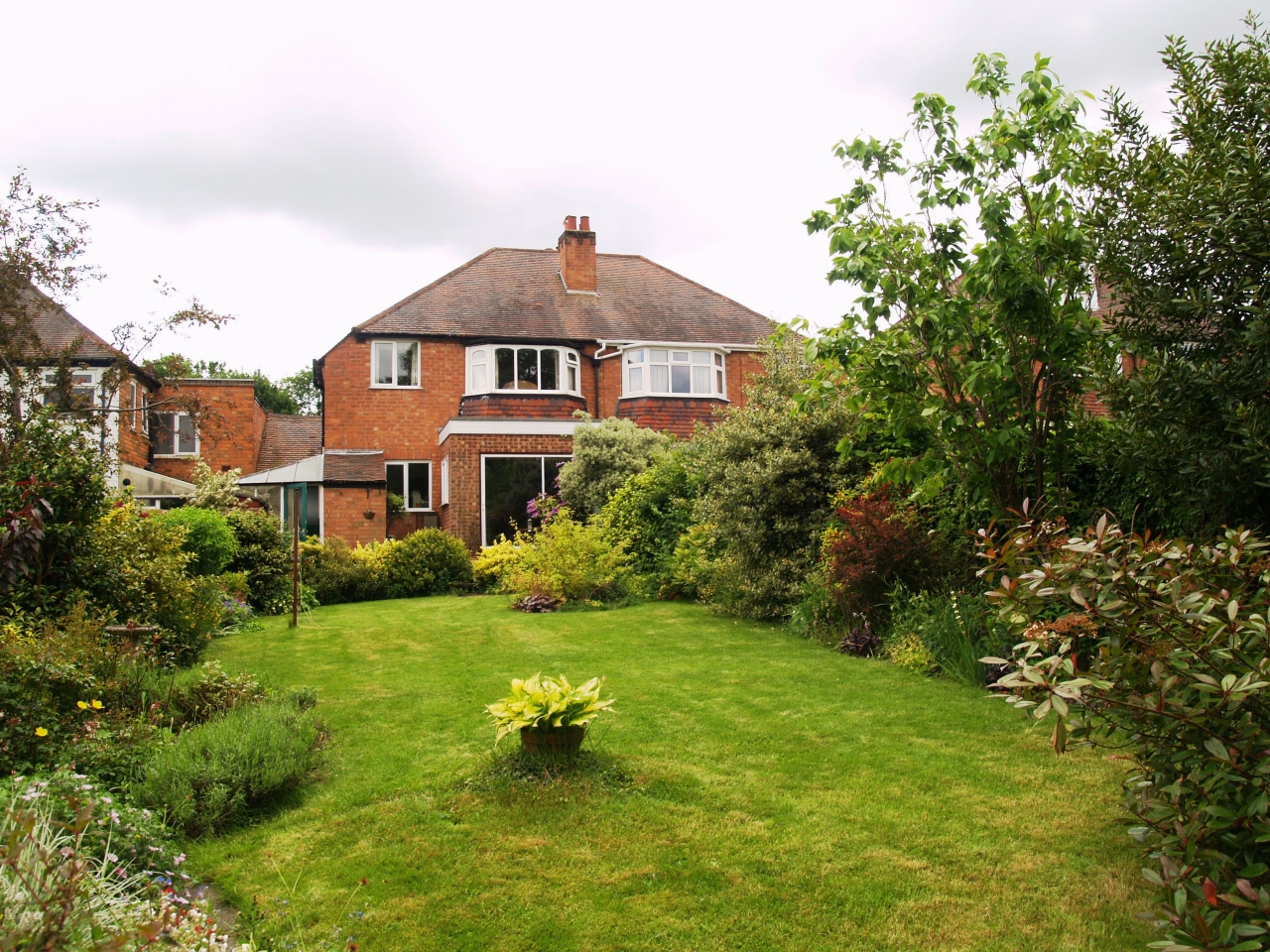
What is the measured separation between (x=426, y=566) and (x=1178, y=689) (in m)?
16.9

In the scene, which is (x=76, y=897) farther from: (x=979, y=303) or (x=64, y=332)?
(x=64, y=332)

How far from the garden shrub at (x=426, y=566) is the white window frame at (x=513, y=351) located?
6724mm

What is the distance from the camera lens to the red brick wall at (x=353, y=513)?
74.2 feet

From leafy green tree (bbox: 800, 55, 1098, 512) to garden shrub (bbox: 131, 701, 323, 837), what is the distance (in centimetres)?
542

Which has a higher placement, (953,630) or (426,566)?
(953,630)

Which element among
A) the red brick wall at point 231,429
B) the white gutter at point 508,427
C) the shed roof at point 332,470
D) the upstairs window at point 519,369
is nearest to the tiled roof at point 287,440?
the red brick wall at point 231,429

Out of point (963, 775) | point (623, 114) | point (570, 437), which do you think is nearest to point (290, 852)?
point (963, 775)

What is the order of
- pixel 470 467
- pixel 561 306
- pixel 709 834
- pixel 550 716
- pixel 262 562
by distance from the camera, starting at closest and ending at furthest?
pixel 709 834, pixel 550 716, pixel 262 562, pixel 470 467, pixel 561 306

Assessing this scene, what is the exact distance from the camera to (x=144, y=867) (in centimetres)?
445

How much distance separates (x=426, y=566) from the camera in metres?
19.1

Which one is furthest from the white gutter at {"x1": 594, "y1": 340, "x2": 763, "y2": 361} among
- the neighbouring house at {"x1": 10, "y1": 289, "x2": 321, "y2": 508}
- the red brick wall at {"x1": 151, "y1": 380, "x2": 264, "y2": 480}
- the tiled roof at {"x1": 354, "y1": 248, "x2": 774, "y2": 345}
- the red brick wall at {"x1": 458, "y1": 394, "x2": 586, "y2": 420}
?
the red brick wall at {"x1": 151, "y1": 380, "x2": 264, "y2": 480}

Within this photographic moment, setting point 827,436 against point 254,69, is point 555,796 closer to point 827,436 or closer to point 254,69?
point 254,69

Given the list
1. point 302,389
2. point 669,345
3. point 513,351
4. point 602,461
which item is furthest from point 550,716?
point 302,389

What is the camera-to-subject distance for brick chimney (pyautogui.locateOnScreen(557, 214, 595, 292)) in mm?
28719
